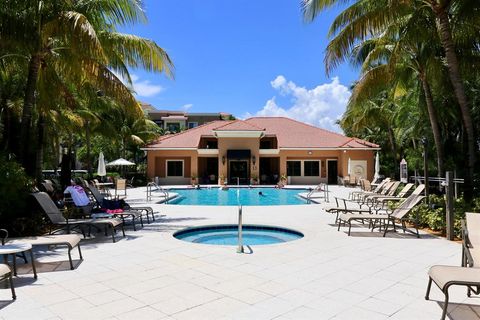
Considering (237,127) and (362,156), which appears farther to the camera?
(362,156)

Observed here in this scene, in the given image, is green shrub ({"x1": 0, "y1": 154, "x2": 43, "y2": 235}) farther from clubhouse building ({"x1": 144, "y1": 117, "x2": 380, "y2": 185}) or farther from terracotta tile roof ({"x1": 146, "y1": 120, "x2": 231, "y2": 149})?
terracotta tile roof ({"x1": 146, "y1": 120, "x2": 231, "y2": 149})

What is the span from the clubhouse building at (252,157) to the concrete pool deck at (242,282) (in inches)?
953

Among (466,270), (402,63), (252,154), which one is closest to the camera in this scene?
(466,270)

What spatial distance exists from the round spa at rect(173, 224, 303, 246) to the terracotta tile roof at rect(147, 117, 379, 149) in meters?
21.8

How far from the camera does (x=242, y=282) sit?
225 inches

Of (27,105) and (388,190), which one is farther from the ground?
(27,105)

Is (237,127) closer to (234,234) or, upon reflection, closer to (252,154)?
(252,154)

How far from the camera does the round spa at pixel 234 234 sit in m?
10.2

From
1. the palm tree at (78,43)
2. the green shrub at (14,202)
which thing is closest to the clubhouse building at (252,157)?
the palm tree at (78,43)

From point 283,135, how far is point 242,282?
31990 mm

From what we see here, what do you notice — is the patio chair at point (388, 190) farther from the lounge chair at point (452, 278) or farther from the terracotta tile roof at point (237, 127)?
the terracotta tile roof at point (237, 127)

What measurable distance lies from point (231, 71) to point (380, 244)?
24.6m

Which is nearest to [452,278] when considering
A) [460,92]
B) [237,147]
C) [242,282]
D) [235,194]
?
[242,282]

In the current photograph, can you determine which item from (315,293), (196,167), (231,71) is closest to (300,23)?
(315,293)
